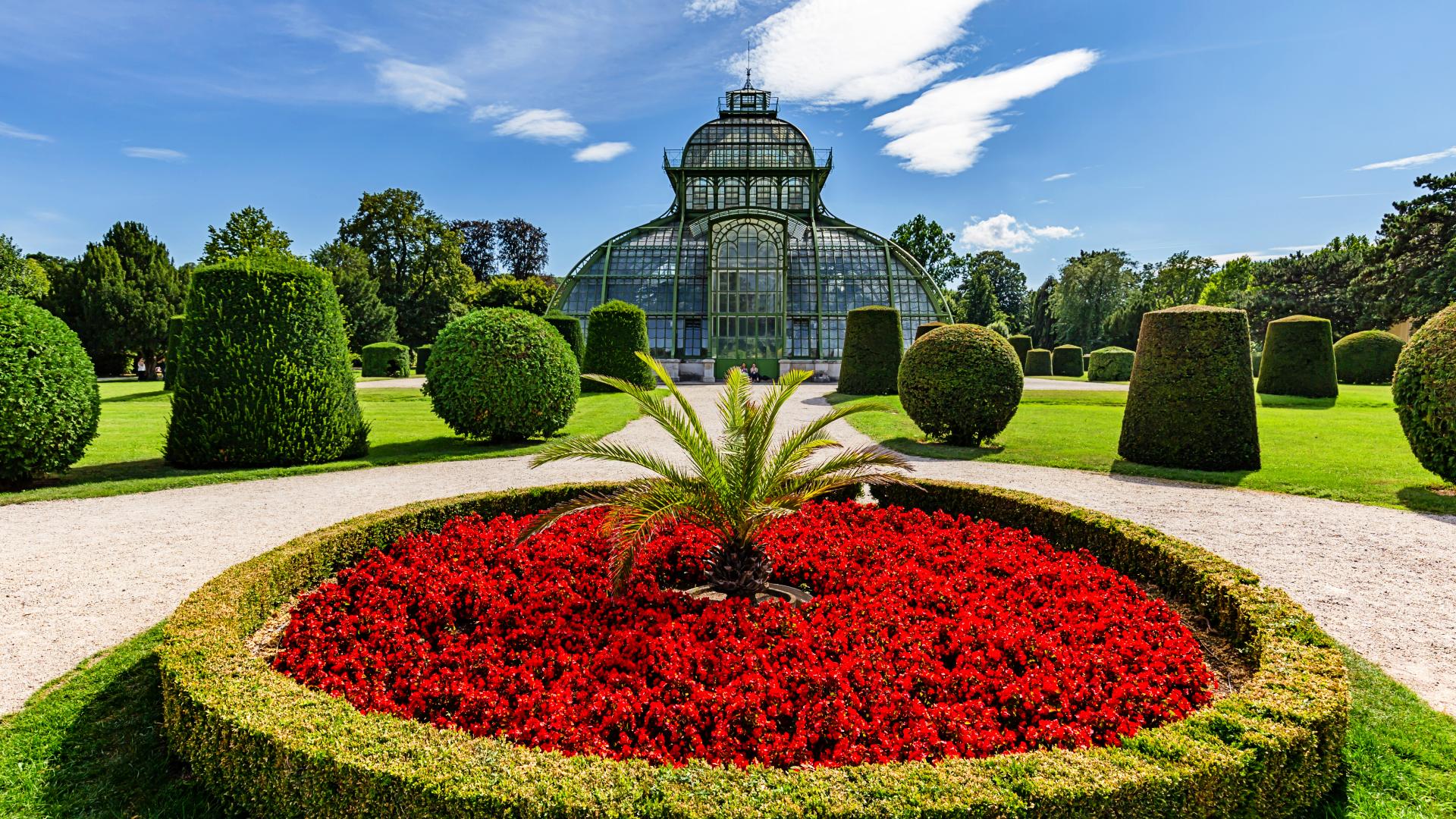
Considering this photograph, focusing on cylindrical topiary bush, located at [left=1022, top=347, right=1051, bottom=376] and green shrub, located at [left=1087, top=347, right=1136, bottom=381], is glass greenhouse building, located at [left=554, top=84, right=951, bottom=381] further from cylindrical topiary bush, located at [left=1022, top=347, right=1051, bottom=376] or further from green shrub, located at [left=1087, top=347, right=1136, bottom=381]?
cylindrical topiary bush, located at [left=1022, top=347, right=1051, bottom=376]

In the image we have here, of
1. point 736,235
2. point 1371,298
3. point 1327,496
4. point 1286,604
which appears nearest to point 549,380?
point 1286,604

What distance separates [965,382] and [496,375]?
862 centimetres

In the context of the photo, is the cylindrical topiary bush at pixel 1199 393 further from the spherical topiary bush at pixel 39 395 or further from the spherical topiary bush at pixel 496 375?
the spherical topiary bush at pixel 39 395

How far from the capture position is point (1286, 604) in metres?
3.90

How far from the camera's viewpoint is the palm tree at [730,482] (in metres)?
4.46

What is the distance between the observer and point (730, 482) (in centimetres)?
468

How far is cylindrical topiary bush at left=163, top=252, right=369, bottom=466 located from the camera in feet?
32.5

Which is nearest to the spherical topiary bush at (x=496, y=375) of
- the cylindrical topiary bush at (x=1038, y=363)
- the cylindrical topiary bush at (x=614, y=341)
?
the cylindrical topiary bush at (x=614, y=341)

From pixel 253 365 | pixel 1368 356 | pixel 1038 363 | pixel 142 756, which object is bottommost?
pixel 142 756

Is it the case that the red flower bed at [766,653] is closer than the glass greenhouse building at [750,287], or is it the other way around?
the red flower bed at [766,653]

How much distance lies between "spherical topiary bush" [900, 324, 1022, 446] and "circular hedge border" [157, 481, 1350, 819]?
9.45m

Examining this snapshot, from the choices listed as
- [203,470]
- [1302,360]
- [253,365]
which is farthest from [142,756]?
[1302,360]

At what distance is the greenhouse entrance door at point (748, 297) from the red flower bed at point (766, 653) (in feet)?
98.7

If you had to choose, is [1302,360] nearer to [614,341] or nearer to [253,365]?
[614,341]
